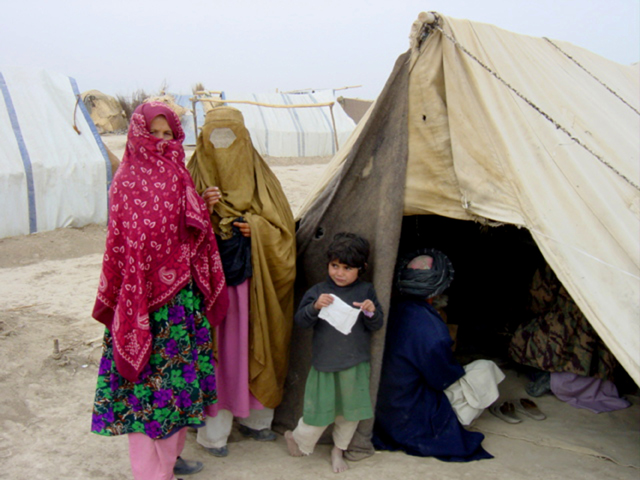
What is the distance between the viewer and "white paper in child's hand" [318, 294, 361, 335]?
2576 millimetres

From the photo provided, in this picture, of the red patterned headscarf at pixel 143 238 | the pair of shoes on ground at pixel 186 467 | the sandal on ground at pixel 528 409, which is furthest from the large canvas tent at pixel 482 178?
the sandal on ground at pixel 528 409

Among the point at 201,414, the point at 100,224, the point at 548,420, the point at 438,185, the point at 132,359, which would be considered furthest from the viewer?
the point at 100,224

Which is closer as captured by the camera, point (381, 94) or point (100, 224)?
point (381, 94)

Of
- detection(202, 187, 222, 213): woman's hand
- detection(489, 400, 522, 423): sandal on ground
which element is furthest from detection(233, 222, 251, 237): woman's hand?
detection(489, 400, 522, 423): sandal on ground

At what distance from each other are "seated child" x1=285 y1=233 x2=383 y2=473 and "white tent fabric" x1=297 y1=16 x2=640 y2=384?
1.48ft

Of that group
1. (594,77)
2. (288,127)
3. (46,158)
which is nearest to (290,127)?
(288,127)

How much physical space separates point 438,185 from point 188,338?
1.37m

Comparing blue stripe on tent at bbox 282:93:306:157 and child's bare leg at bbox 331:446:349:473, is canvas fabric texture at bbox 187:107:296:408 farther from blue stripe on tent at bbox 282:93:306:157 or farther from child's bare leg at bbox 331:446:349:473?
blue stripe on tent at bbox 282:93:306:157

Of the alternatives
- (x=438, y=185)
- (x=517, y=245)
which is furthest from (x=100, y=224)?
(x=438, y=185)

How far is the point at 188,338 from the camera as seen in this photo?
2.50 meters

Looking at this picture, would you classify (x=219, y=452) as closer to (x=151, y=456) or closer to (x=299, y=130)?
(x=151, y=456)

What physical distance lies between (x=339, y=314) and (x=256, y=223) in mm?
610

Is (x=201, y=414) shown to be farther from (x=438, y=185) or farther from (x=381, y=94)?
(x=381, y=94)

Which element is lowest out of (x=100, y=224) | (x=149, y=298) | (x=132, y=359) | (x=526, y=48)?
(x=100, y=224)
